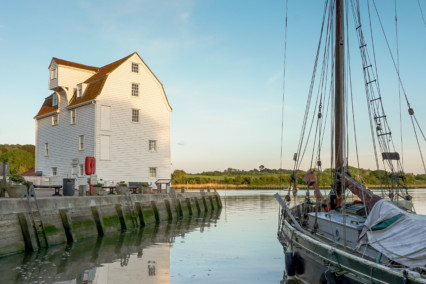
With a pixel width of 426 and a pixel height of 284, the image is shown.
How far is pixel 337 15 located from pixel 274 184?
12123 cm

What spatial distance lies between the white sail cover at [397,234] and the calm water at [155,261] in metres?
6.00

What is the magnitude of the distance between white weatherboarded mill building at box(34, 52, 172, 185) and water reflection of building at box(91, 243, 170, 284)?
22.0 meters

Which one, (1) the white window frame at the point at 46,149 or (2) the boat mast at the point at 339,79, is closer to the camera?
(2) the boat mast at the point at 339,79

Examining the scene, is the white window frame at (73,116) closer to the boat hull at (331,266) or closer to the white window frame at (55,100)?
the white window frame at (55,100)

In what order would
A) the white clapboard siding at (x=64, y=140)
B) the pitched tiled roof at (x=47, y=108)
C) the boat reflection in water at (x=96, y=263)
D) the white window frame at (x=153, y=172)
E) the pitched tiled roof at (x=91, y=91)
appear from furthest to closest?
the pitched tiled roof at (x=47, y=108)
the white window frame at (x=153, y=172)
the white clapboard siding at (x=64, y=140)
the pitched tiled roof at (x=91, y=91)
the boat reflection in water at (x=96, y=263)

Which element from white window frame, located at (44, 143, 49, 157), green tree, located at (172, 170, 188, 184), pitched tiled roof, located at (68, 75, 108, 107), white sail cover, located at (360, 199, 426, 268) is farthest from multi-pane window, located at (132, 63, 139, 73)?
green tree, located at (172, 170, 188, 184)

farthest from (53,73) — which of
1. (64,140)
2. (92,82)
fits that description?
(64,140)

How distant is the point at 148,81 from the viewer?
4412 centimetres

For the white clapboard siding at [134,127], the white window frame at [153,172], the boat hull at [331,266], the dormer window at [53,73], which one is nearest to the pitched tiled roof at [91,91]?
the white clapboard siding at [134,127]

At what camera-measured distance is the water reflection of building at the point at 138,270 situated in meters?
13.9

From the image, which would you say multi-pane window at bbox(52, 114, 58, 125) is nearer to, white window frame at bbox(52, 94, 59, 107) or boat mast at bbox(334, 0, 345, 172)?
white window frame at bbox(52, 94, 59, 107)

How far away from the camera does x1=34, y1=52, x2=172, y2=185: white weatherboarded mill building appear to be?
40312 millimetres

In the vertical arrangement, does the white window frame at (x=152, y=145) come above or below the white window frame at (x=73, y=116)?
below

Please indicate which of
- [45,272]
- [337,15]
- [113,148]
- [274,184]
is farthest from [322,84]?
[274,184]
